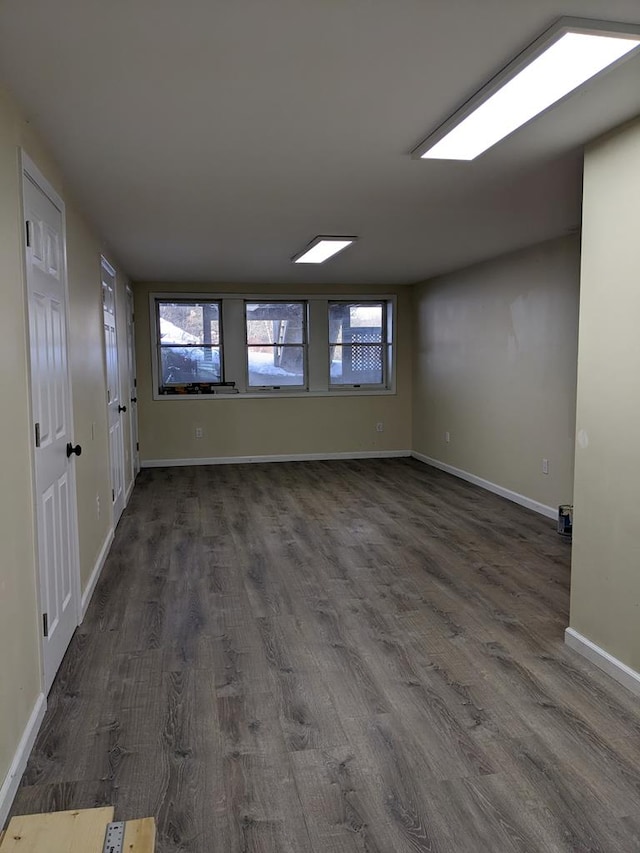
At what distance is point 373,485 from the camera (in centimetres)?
688

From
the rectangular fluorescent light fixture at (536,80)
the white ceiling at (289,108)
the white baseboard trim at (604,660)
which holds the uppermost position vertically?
the white ceiling at (289,108)

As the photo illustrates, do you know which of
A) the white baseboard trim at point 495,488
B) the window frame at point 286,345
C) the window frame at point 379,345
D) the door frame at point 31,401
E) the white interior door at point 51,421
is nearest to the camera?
the door frame at point 31,401

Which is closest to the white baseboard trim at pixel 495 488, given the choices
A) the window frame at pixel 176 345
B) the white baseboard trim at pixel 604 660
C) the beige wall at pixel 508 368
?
the beige wall at pixel 508 368

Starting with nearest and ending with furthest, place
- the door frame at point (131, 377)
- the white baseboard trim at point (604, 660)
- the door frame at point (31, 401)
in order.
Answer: the door frame at point (31, 401) → the white baseboard trim at point (604, 660) → the door frame at point (131, 377)

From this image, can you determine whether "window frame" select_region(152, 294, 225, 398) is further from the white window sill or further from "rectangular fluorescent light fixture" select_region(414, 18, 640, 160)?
"rectangular fluorescent light fixture" select_region(414, 18, 640, 160)

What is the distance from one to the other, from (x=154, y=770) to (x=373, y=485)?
16.0 ft

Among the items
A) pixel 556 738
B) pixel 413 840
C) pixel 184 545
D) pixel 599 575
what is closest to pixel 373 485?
pixel 184 545

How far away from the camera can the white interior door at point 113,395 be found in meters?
4.96

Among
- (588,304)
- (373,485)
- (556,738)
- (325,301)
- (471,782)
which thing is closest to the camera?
(471,782)

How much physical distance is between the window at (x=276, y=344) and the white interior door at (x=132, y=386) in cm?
145

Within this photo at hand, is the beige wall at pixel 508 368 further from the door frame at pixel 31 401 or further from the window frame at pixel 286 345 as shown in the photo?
the door frame at pixel 31 401

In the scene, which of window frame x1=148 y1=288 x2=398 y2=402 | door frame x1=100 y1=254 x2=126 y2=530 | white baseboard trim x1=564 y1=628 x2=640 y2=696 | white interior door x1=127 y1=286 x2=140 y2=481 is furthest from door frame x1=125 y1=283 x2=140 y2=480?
white baseboard trim x1=564 y1=628 x2=640 y2=696

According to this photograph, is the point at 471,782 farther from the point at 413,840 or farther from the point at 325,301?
the point at 325,301

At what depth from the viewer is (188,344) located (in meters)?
8.11
